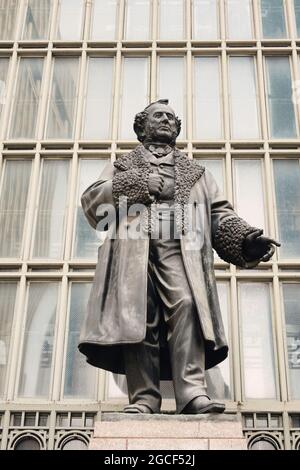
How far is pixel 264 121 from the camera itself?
9492 millimetres

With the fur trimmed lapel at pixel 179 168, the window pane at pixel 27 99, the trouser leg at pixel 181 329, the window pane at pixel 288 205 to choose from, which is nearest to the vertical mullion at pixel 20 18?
the window pane at pixel 27 99

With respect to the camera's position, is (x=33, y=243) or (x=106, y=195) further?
(x=33, y=243)

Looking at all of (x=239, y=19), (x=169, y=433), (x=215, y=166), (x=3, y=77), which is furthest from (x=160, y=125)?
(x=239, y=19)

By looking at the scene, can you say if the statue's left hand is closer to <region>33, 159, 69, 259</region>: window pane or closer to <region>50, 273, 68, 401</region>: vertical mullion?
<region>50, 273, 68, 401</region>: vertical mullion

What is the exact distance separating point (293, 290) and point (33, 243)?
3.12 metres

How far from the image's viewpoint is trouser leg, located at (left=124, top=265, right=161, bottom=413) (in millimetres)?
4914

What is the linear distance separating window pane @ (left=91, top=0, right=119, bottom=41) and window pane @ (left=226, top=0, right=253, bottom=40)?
5.40 ft

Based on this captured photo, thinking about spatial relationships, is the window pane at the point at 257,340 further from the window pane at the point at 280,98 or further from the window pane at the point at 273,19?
the window pane at the point at 273,19

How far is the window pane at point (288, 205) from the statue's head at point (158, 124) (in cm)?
325

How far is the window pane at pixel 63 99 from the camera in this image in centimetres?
967

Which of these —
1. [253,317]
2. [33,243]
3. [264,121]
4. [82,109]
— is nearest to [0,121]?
[82,109]

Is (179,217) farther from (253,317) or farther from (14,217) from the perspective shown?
(14,217)

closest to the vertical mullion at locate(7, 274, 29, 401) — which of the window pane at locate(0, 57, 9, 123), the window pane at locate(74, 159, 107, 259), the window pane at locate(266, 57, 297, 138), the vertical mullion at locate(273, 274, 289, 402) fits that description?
the window pane at locate(74, 159, 107, 259)
